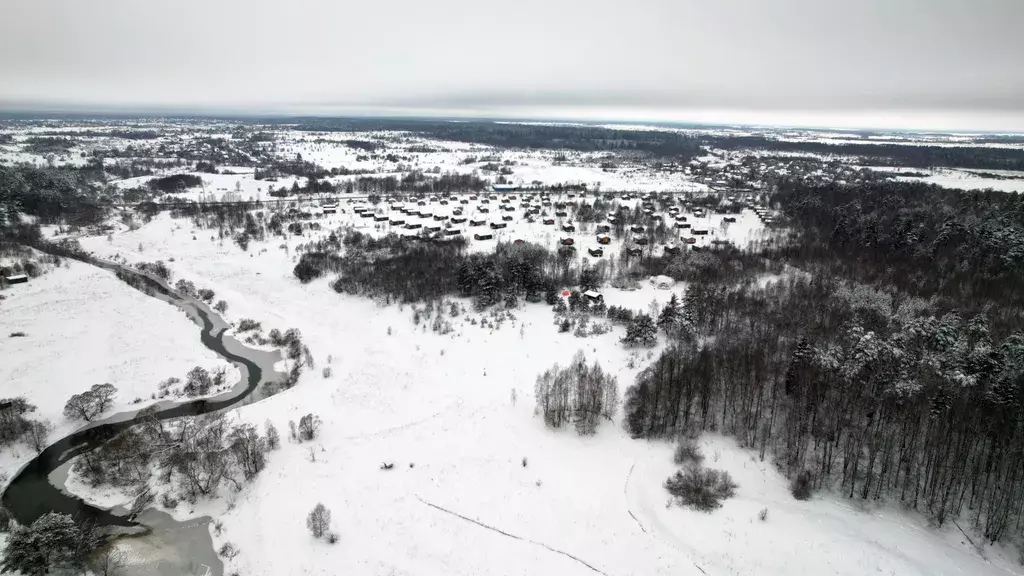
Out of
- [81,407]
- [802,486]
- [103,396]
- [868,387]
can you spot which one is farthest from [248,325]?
[868,387]

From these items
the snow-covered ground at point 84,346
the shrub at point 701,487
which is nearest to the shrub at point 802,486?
the shrub at point 701,487

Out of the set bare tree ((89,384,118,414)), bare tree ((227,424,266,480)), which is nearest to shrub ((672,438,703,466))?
bare tree ((227,424,266,480))

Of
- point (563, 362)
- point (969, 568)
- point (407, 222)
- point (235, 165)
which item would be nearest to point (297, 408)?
point (563, 362)

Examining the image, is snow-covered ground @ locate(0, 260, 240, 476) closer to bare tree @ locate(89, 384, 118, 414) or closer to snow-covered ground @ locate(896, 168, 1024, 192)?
bare tree @ locate(89, 384, 118, 414)

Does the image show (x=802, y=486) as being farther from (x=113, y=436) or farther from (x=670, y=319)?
(x=113, y=436)

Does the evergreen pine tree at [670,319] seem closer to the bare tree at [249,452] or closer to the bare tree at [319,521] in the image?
the bare tree at [319,521]
